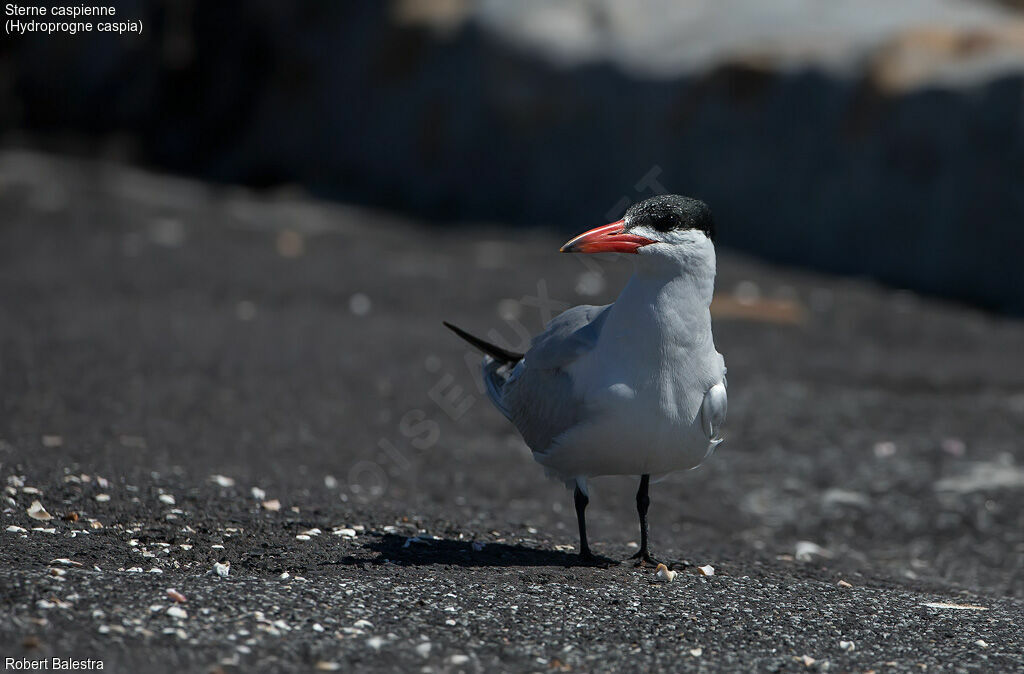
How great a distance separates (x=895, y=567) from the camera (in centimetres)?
532

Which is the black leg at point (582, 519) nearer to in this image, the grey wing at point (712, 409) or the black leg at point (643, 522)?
the black leg at point (643, 522)

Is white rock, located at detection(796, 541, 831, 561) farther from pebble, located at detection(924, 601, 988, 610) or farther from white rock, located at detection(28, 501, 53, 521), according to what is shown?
white rock, located at detection(28, 501, 53, 521)

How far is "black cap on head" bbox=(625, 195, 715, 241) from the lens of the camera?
151 inches

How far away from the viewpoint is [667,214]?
383cm

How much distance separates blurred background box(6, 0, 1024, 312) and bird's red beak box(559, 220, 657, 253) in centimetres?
597

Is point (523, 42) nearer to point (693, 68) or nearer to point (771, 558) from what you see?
point (693, 68)

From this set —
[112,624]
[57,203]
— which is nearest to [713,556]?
[112,624]

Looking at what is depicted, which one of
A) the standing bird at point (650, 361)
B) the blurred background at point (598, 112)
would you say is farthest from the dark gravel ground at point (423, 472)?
the blurred background at point (598, 112)

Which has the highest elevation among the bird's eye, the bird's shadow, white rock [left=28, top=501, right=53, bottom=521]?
the bird's eye

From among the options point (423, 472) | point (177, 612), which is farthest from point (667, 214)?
point (423, 472)

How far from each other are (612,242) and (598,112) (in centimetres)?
807

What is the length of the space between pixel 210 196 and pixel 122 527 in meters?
8.91

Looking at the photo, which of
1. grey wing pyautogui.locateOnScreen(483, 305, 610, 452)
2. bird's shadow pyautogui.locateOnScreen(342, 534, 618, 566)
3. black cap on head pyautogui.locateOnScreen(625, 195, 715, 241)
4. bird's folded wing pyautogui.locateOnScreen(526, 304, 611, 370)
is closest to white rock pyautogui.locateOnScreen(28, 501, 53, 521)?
bird's shadow pyautogui.locateOnScreen(342, 534, 618, 566)

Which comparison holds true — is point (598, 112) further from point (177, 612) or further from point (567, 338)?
point (177, 612)
